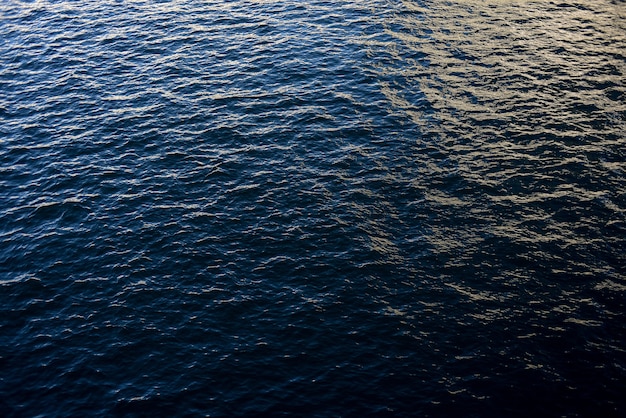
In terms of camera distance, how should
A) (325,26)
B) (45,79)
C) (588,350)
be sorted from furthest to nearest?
1. (325,26)
2. (45,79)
3. (588,350)

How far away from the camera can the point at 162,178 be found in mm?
55031

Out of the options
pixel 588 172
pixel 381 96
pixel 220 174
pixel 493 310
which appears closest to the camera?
pixel 493 310

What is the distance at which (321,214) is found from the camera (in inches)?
1976

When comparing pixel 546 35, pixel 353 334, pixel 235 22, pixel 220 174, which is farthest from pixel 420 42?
pixel 353 334

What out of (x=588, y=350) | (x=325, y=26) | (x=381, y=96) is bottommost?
(x=588, y=350)

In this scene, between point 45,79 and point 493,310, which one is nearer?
point 493,310

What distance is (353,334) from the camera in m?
40.4

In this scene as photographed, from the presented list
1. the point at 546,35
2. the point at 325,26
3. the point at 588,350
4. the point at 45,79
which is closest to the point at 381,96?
the point at 325,26

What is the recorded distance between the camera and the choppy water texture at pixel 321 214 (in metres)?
38.1

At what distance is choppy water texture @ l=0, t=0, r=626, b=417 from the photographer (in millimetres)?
38062

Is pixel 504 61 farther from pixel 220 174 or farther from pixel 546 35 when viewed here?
pixel 220 174

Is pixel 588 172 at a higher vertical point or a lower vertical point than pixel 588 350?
higher

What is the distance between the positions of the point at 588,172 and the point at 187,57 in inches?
1893

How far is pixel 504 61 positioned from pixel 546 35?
28.2ft
